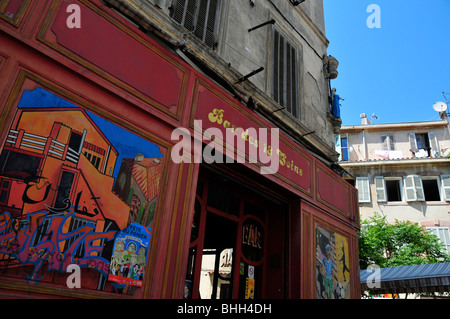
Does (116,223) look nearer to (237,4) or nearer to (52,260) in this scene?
(52,260)

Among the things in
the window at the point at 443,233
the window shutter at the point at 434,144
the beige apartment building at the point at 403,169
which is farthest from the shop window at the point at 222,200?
the window shutter at the point at 434,144

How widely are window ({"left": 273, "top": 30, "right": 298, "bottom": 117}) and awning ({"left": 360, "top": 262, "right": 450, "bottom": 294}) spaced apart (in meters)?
5.52

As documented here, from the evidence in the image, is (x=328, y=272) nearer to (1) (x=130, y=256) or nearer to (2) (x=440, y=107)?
(1) (x=130, y=256)

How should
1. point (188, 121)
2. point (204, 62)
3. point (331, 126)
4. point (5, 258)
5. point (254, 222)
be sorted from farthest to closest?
point (331, 126), point (254, 222), point (204, 62), point (188, 121), point (5, 258)

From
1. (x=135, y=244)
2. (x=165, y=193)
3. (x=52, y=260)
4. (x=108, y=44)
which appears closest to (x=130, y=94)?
(x=108, y=44)

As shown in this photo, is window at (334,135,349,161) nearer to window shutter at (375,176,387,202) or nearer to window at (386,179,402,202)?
window shutter at (375,176,387,202)

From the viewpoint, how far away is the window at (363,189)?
19.5 meters

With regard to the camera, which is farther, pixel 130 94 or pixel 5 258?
pixel 130 94

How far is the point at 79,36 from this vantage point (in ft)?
12.4

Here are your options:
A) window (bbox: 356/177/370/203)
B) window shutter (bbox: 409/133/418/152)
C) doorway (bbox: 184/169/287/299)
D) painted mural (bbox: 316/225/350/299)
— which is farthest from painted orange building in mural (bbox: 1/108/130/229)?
window shutter (bbox: 409/133/418/152)

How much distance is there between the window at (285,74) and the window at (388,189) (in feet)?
44.0

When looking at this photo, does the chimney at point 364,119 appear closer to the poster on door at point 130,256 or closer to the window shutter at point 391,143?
the window shutter at point 391,143

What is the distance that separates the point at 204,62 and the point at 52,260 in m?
3.64

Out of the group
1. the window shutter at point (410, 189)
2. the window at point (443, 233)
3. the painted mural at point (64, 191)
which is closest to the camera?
the painted mural at point (64, 191)
